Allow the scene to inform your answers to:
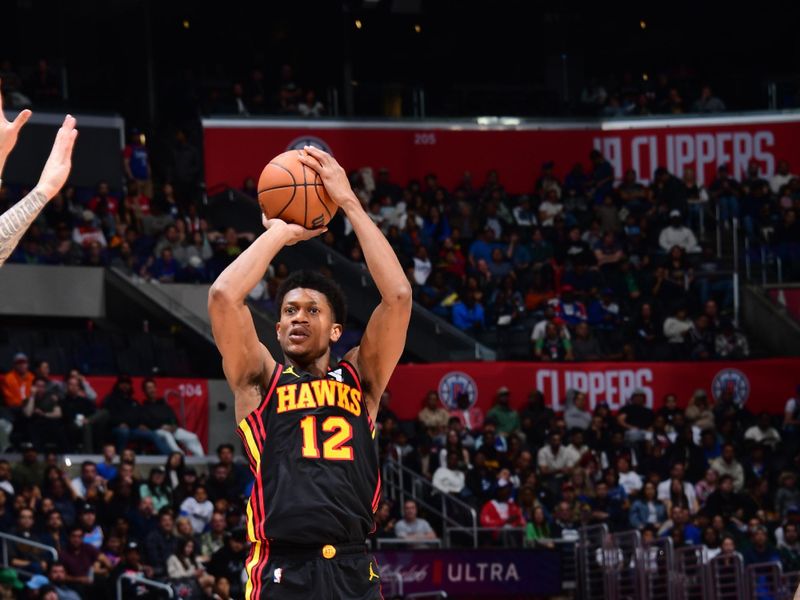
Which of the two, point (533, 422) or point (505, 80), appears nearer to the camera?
point (533, 422)

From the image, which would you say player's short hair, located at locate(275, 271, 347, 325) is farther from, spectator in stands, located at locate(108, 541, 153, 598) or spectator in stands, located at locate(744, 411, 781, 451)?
spectator in stands, located at locate(744, 411, 781, 451)

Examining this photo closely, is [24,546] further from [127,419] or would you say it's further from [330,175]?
[330,175]

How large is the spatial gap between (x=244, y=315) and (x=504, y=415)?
50.8 ft

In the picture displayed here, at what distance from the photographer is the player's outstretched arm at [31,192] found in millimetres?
5801

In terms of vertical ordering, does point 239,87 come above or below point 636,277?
Result: above

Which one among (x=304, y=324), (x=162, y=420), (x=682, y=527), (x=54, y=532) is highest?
(x=304, y=324)

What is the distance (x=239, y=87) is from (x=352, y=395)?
2268cm

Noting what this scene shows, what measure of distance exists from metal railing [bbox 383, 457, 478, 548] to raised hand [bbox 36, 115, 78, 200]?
41.3 ft

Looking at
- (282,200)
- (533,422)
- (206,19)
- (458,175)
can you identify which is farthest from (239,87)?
(282,200)

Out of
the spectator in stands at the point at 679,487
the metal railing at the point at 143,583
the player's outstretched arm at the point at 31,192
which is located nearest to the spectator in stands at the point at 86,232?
the metal railing at the point at 143,583

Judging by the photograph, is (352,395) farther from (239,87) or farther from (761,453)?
(239,87)

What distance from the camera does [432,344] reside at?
23.1m

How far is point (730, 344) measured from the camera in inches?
922

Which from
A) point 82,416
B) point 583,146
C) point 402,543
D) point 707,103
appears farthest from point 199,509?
point 707,103
